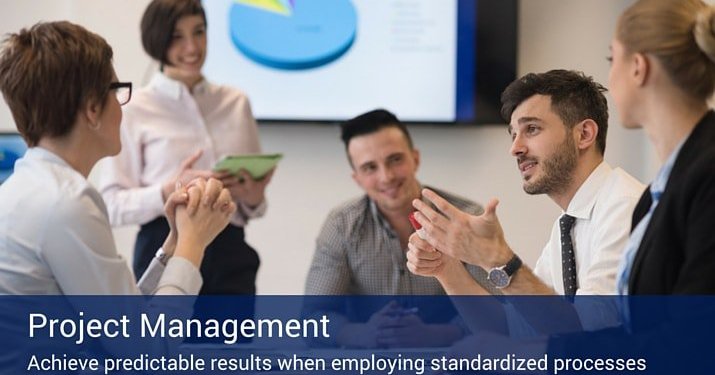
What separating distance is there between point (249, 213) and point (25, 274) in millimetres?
1406

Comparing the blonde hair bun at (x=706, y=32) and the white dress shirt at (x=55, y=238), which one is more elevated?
the blonde hair bun at (x=706, y=32)

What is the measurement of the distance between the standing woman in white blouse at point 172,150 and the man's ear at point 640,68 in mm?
1668

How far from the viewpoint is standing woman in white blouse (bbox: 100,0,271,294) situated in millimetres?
2971

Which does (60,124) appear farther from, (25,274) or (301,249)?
(301,249)

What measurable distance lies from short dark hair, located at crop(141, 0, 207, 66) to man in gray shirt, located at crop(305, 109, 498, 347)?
0.57m

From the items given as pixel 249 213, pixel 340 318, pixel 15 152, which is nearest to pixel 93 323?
pixel 340 318

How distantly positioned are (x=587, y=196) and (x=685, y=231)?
0.39m

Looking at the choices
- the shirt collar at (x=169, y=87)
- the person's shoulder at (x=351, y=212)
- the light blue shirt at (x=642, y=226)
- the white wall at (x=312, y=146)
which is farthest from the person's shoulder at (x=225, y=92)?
the light blue shirt at (x=642, y=226)

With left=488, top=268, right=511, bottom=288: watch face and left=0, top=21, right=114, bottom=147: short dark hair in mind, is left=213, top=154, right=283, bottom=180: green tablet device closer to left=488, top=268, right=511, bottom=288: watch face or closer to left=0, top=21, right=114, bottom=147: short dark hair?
left=0, top=21, right=114, bottom=147: short dark hair

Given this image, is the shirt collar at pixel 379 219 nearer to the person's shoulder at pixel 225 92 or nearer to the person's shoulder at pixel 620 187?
the person's shoulder at pixel 225 92

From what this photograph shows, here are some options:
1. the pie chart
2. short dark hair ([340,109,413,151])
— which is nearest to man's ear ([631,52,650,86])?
short dark hair ([340,109,413,151])

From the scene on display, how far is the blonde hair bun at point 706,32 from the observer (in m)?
1.37

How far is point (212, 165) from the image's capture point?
10.3ft

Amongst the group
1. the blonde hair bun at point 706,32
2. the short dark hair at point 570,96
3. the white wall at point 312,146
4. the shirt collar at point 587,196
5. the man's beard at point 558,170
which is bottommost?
the white wall at point 312,146
